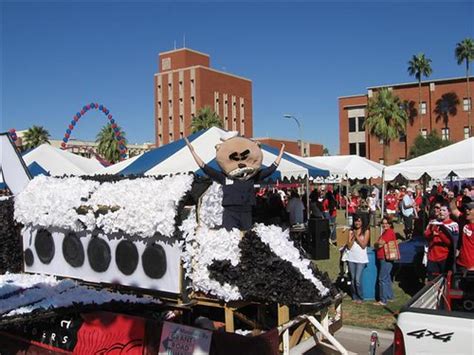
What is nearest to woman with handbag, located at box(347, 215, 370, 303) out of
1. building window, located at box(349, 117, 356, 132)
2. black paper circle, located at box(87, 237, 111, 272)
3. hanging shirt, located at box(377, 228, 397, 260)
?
hanging shirt, located at box(377, 228, 397, 260)

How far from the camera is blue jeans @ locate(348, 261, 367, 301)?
772cm

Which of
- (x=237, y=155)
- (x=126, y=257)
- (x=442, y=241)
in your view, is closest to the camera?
(x=126, y=257)

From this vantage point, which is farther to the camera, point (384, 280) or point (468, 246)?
point (384, 280)

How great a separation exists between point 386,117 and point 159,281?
49474 mm

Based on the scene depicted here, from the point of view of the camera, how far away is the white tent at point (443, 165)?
36.0ft

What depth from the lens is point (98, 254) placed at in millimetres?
6242

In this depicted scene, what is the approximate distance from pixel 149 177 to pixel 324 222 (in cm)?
673

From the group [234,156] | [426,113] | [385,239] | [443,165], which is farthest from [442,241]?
[426,113]

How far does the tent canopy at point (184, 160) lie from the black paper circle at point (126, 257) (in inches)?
160

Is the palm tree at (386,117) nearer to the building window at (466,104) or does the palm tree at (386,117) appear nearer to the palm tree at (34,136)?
the building window at (466,104)

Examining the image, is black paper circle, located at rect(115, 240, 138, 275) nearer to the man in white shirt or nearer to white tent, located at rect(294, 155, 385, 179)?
the man in white shirt

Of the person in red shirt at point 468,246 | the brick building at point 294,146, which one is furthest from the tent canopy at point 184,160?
the brick building at point 294,146

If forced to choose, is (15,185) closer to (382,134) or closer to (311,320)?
(311,320)

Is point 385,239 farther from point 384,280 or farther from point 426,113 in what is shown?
point 426,113
